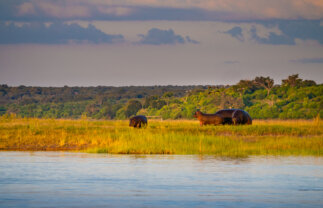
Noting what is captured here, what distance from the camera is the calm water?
14477mm

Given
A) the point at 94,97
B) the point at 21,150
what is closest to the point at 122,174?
the point at 21,150

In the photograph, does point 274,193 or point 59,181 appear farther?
point 59,181

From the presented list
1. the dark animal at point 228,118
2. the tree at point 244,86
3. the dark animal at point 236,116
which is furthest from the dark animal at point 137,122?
the tree at point 244,86

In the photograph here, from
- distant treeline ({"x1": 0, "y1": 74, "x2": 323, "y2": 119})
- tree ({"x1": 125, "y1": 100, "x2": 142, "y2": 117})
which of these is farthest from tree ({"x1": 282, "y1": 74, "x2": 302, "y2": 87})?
tree ({"x1": 125, "y1": 100, "x2": 142, "y2": 117})

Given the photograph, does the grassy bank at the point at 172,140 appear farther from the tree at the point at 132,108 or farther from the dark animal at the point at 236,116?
the tree at the point at 132,108

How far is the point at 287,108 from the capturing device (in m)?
61.3

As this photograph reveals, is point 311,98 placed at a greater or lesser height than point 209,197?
greater

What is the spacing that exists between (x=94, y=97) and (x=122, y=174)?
308ft

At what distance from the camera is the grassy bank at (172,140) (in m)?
25.9

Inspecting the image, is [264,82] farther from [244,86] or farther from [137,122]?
[137,122]

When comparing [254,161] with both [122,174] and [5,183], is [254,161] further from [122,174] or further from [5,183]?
[5,183]

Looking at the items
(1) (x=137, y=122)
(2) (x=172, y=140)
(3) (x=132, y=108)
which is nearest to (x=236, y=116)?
(1) (x=137, y=122)

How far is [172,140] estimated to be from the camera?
27094mm

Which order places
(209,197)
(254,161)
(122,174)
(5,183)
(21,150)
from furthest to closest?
(21,150)
(254,161)
(122,174)
(5,183)
(209,197)
